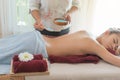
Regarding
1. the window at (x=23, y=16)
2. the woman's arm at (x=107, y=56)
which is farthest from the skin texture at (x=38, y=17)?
the window at (x=23, y=16)

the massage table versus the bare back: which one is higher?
the bare back

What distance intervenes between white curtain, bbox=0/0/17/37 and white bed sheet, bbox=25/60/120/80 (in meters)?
1.42

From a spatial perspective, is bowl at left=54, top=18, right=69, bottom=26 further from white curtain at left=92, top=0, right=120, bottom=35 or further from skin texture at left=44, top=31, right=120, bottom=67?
white curtain at left=92, top=0, right=120, bottom=35

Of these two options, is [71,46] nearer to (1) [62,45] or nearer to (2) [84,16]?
(1) [62,45]

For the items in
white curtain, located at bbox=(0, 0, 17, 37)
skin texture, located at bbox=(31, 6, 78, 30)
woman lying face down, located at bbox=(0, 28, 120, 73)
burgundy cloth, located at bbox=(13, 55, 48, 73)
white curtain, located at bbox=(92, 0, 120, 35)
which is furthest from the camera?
white curtain, located at bbox=(92, 0, 120, 35)

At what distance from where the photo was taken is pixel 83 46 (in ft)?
5.29

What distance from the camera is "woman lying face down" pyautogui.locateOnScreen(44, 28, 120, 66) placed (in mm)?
1560

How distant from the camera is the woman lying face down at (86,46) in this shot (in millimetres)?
1560

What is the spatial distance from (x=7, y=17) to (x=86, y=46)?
1.45 meters

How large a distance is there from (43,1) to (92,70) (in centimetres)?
90

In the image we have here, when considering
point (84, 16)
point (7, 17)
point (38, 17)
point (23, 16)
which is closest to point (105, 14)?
point (84, 16)

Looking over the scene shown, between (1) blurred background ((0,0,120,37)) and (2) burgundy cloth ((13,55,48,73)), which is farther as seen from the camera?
(1) blurred background ((0,0,120,37))

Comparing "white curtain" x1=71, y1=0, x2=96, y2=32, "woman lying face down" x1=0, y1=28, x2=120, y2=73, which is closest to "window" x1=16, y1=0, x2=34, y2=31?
"white curtain" x1=71, y1=0, x2=96, y2=32

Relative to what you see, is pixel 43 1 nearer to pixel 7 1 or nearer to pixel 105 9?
pixel 7 1
